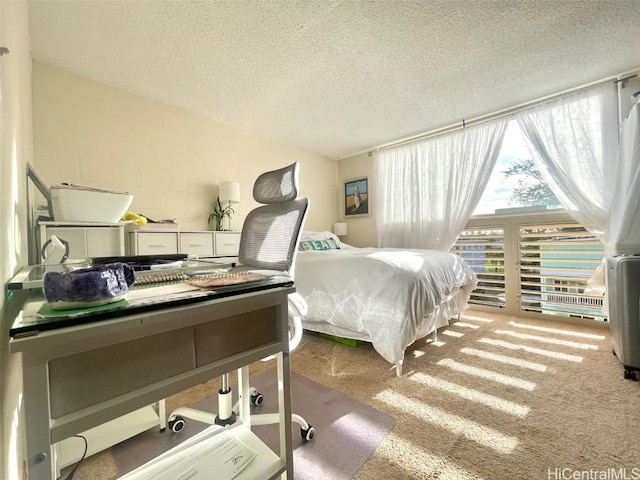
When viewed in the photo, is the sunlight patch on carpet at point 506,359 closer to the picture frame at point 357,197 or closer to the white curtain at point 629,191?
the white curtain at point 629,191

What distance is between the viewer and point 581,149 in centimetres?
254

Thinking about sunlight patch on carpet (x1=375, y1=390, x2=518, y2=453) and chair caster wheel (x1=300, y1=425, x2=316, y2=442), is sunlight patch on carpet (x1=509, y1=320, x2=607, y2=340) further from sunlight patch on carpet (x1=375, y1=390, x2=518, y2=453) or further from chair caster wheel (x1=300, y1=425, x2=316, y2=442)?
chair caster wheel (x1=300, y1=425, x2=316, y2=442)

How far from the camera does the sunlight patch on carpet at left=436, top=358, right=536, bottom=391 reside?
1606mm

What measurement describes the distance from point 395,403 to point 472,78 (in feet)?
8.98

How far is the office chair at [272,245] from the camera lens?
1.17 meters

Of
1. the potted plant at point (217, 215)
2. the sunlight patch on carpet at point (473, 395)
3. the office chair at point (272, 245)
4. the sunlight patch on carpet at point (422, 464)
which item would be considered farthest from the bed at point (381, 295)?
the potted plant at point (217, 215)

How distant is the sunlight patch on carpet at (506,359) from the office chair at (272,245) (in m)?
1.48

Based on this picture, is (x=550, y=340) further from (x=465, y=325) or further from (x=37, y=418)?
(x=37, y=418)

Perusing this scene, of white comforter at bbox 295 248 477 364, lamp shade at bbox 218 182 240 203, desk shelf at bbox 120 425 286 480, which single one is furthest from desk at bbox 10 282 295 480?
Result: lamp shade at bbox 218 182 240 203

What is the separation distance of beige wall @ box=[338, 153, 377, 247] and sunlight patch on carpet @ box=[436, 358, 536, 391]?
8.18 feet

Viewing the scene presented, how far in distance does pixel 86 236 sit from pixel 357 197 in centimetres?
361

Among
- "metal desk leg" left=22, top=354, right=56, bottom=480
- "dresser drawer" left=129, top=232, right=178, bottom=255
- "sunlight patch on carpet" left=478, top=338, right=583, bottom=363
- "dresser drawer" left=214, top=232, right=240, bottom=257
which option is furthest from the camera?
"dresser drawer" left=214, top=232, right=240, bottom=257

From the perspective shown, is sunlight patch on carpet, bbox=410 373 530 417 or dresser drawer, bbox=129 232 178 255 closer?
sunlight patch on carpet, bbox=410 373 530 417

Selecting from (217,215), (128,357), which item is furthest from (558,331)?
(217,215)
